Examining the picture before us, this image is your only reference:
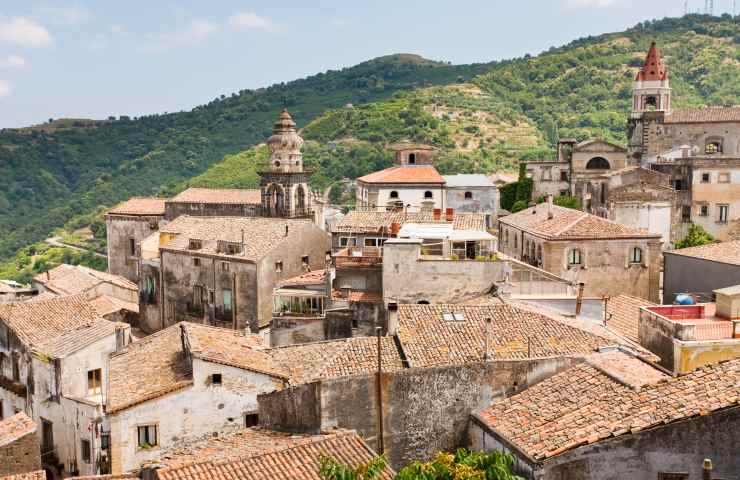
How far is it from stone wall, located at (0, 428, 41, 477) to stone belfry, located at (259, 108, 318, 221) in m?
35.0

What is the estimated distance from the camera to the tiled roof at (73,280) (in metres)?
49.3

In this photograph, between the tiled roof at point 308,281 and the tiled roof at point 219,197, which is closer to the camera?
the tiled roof at point 308,281

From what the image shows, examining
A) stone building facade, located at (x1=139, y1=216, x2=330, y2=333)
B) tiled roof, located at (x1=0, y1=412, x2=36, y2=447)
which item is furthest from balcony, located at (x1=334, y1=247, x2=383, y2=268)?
tiled roof, located at (x1=0, y1=412, x2=36, y2=447)

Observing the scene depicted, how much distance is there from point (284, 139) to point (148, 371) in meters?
34.1

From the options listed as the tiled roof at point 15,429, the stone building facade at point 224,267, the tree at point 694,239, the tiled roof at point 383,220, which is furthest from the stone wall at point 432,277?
the tree at point 694,239

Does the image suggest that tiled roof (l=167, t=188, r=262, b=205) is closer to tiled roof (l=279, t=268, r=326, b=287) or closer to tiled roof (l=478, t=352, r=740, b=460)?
tiled roof (l=279, t=268, r=326, b=287)

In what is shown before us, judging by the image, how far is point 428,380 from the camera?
23500 mm

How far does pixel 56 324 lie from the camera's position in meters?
30.9

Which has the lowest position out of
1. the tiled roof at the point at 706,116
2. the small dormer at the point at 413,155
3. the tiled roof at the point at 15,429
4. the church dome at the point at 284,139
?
the tiled roof at the point at 15,429

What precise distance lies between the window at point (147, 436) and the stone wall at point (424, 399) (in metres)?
4.84

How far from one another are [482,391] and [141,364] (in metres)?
11.6

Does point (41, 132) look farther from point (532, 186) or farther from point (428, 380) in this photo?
point (428, 380)

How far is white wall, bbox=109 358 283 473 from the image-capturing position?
25.2 metres

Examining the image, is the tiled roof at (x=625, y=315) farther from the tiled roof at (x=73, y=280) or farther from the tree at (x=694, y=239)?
the tiled roof at (x=73, y=280)
